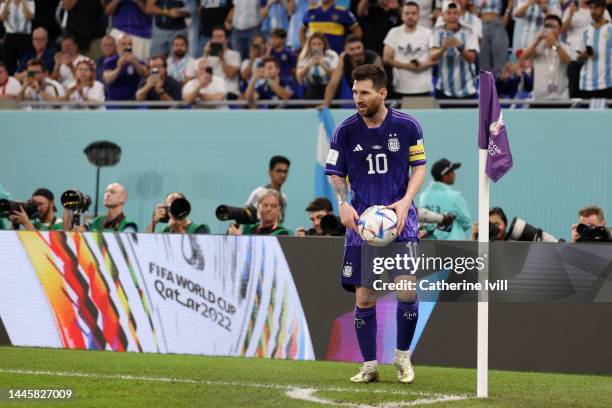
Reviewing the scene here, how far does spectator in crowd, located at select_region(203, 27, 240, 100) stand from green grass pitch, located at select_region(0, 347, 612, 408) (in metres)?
7.05

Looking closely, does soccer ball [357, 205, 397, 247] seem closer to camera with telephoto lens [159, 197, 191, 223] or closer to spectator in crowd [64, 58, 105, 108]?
camera with telephoto lens [159, 197, 191, 223]

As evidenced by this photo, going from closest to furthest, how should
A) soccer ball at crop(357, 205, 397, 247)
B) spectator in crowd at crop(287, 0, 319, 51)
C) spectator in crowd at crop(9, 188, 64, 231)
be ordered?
soccer ball at crop(357, 205, 397, 247), spectator in crowd at crop(9, 188, 64, 231), spectator in crowd at crop(287, 0, 319, 51)

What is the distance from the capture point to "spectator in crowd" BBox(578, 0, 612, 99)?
14.4m

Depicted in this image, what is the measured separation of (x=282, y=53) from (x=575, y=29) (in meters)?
4.06

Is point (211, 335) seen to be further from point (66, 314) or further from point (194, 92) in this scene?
point (194, 92)

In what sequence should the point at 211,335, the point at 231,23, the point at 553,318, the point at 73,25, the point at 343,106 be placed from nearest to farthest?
the point at 553,318, the point at 211,335, the point at 343,106, the point at 231,23, the point at 73,25

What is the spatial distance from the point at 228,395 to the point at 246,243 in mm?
3409

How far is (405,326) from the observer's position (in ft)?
27.9

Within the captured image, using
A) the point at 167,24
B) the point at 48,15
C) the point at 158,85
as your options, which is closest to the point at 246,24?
the point at 167,24

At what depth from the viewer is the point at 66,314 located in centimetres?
1148

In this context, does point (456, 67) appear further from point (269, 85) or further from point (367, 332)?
point (367, 332)

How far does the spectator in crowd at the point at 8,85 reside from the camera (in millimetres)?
18016

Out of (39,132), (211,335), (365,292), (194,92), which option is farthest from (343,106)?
(365,292)

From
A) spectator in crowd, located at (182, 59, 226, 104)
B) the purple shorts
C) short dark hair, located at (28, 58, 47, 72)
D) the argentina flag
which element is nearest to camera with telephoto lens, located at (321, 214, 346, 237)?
the purple shorts
